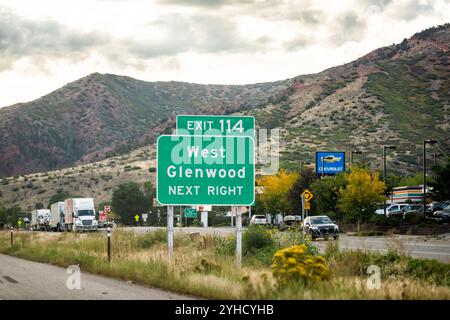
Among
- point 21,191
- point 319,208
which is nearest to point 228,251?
point 319,208

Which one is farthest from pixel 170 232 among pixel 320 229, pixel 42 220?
pixel 42 220

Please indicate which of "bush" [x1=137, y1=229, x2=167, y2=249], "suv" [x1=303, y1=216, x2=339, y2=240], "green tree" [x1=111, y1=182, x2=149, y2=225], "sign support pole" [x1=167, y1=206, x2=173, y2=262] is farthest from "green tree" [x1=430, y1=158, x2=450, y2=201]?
"green tree" [x1=111, y1=182, x2=149, y2=225]

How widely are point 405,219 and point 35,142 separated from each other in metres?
153

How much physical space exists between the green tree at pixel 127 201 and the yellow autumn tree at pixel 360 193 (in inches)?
1935

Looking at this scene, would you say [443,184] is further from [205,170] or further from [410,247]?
[205,170]

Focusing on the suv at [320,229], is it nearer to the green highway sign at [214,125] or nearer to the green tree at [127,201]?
the green highway sign at [214,125]

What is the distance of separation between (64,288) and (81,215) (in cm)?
5282

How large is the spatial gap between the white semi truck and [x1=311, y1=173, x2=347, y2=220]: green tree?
67.2 ft

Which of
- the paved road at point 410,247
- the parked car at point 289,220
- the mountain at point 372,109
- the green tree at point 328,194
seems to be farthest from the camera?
the mountain at point 372,109

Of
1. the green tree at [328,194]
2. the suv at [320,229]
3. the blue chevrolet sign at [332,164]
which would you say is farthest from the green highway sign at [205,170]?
the blue chevrolet sign at [332,164]

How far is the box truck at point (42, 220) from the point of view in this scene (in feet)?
292

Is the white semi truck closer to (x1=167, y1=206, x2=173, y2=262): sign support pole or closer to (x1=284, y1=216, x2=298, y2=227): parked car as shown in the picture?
(x1=284, y1=216, x2=298, y2=227): parked car

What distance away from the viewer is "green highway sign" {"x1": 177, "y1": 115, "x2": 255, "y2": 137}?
21.5 meters
